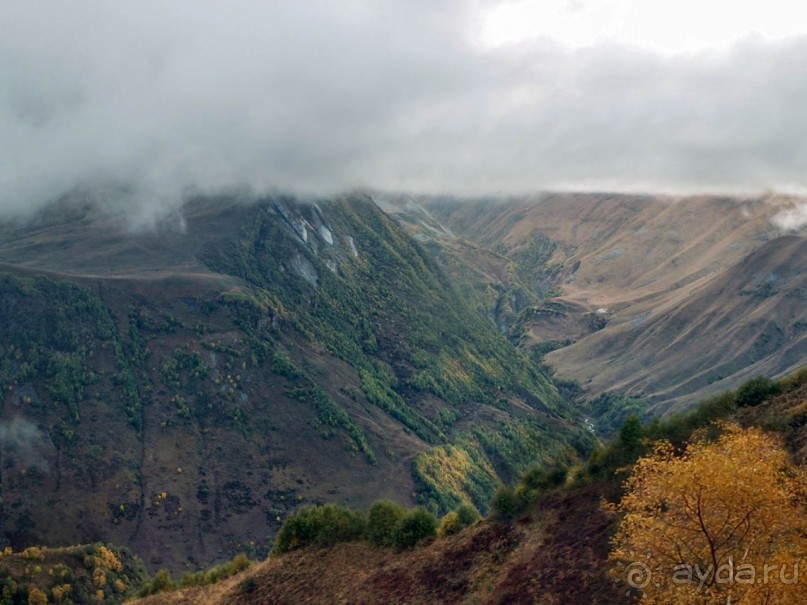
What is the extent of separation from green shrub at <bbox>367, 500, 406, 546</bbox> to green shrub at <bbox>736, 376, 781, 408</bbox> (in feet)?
162

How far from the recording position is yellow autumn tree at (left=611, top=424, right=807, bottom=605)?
44062mm

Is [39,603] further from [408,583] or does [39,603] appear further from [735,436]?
[735,436]

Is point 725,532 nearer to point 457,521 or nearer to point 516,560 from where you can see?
point 516,560

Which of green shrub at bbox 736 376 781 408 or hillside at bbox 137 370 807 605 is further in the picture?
green shrub at bbox 736 376 781 408

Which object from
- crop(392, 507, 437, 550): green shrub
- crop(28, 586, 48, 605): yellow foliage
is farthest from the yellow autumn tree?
crop(28, 586, 48, 605): yellow foliage

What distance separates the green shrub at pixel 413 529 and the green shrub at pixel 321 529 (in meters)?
8.76

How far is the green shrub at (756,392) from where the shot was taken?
324 feet

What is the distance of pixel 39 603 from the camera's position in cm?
15850

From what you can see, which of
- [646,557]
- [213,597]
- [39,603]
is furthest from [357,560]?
[39,603]

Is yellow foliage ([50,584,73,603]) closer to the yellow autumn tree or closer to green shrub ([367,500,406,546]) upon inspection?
green shrub ([367,500,406,546])

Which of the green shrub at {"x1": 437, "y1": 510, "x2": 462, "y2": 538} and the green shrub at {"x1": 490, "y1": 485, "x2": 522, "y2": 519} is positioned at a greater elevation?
the green shrub at {"x1": 490, "y1": 485, "x2": 522, "y2": 519}

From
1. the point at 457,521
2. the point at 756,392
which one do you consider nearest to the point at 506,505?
the point at 457,521

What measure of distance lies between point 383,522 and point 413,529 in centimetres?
669

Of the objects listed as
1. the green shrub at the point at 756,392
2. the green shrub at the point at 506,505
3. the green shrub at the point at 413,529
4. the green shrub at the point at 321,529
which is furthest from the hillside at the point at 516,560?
the green shrub at the point at 321,529
